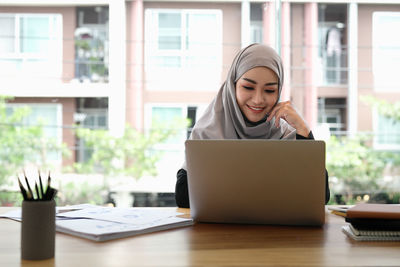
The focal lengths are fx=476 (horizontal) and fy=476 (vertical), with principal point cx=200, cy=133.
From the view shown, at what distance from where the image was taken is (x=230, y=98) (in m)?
1.90

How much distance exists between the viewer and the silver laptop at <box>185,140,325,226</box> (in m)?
1.05

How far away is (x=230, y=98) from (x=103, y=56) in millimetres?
1709

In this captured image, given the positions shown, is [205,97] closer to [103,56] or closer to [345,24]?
[103,56]

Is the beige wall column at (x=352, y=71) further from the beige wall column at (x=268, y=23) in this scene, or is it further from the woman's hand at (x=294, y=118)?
the woman's hand at (x=294, y=118)

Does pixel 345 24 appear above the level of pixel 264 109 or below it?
above

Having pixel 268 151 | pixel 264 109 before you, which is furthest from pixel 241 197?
pixel 264 109

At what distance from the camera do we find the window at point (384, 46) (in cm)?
349

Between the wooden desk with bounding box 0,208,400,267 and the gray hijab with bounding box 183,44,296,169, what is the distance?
74 centimetres

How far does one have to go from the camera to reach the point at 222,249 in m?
0.91

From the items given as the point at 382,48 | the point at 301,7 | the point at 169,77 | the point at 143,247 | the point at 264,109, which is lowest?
the point at 143,247

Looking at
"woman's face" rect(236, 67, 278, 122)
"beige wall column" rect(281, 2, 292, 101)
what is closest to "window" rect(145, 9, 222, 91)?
"beige wall column" rect(281, 2, 292, 101)

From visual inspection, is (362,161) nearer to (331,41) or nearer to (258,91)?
(331,41)

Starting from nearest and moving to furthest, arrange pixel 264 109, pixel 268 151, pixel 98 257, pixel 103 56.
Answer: pixel 98 257
pixel 268 151
pixel 264 109
pixel 103 56

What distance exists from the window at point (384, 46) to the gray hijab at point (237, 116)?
1.85 m
